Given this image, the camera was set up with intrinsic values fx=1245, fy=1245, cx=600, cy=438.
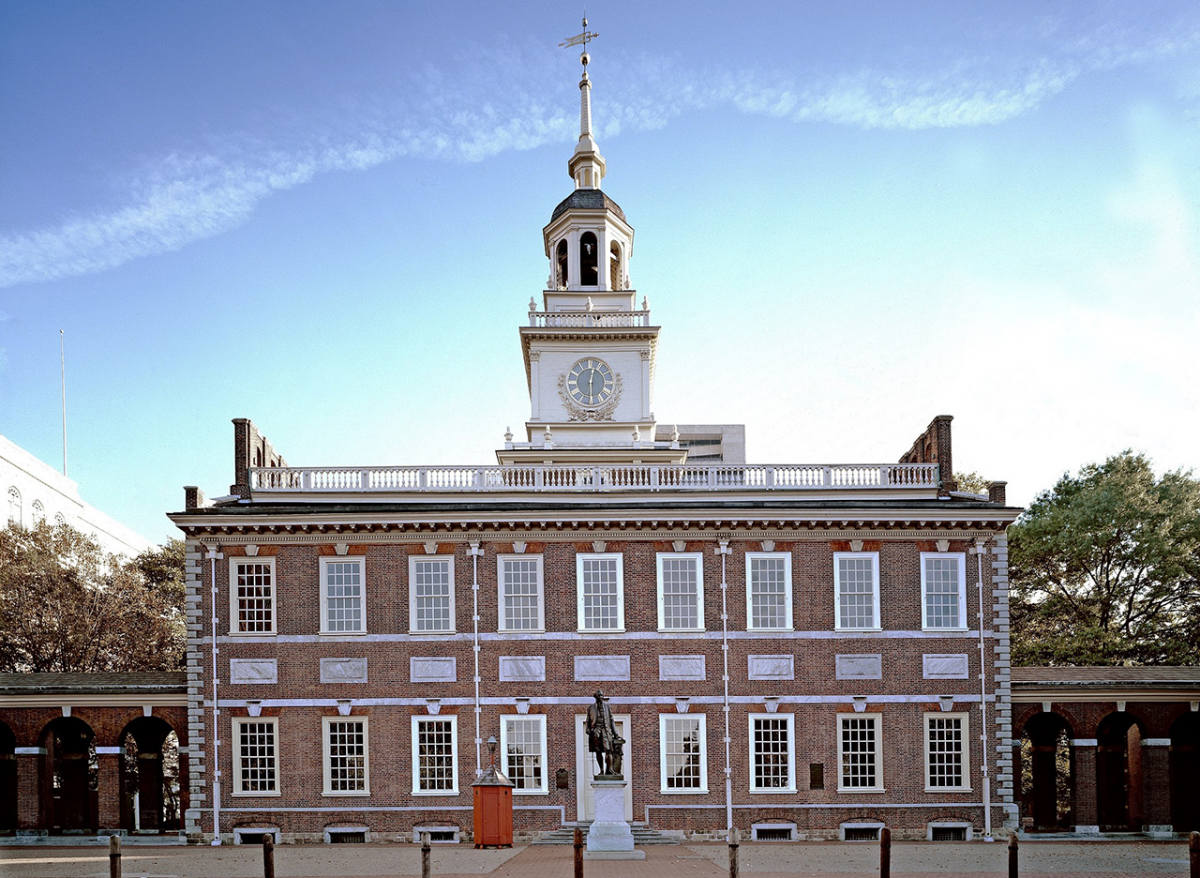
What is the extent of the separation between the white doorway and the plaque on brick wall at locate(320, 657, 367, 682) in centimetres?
629

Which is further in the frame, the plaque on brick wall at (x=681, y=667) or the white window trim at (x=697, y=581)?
the white window trim at (x=697, y=581)

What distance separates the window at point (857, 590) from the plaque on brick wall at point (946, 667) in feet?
6.21

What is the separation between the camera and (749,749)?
35.7 metres

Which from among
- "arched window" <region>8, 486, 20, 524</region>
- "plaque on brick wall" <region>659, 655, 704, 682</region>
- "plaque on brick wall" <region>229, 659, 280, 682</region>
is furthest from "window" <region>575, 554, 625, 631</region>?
"arched window" <region>8, 486, 20, 524</region>

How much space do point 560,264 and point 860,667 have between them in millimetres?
23053

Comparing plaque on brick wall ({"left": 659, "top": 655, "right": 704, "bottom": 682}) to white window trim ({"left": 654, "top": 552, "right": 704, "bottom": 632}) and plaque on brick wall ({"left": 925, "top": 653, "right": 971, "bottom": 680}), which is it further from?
plaque on brick wall ({"left": 925, "top": 653, "right": 971, "bottom": 680})

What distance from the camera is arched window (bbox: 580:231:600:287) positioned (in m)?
51.5

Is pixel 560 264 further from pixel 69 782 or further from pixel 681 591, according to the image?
pixel 69 782

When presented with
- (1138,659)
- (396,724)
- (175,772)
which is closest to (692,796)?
(396,724)

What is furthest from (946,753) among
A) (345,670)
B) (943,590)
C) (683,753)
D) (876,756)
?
(345,670)

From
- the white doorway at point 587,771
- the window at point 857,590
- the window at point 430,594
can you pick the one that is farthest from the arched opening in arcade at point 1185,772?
the window at point 430,594

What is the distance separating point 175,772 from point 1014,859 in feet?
142

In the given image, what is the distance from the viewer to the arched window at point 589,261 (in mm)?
51500

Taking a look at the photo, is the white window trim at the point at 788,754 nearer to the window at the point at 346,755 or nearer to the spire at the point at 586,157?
the window at the point at 346,755
